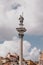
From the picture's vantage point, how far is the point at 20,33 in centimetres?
4234

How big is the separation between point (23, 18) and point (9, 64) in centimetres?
2128

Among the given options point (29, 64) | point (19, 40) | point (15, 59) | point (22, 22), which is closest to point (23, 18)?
point (22, 22)

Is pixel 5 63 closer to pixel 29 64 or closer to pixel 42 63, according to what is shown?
pixel 29 64

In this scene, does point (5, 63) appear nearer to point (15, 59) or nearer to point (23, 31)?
point (15, 59)

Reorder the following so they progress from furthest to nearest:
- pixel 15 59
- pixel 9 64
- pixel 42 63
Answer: pixel 15 59 → pixel 9 64 → pixel 42 63

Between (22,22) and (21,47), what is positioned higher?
(22,22)

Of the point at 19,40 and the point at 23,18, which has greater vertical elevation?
the point at 23,18

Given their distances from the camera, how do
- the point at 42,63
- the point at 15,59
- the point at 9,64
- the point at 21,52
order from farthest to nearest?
1. the point at 15,59
2. the point at 9,64
3. the point at 42,63
4. the point at 21,52

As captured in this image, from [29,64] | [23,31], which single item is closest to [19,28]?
[23,31]

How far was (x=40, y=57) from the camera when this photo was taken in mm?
59500

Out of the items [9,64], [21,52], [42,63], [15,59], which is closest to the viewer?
[21,52]

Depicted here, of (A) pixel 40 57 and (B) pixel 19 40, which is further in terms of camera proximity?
(A) pixel 40 57

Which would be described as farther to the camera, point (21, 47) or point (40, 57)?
point (40, 57)

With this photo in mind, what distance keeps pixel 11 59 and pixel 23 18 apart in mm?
28517
